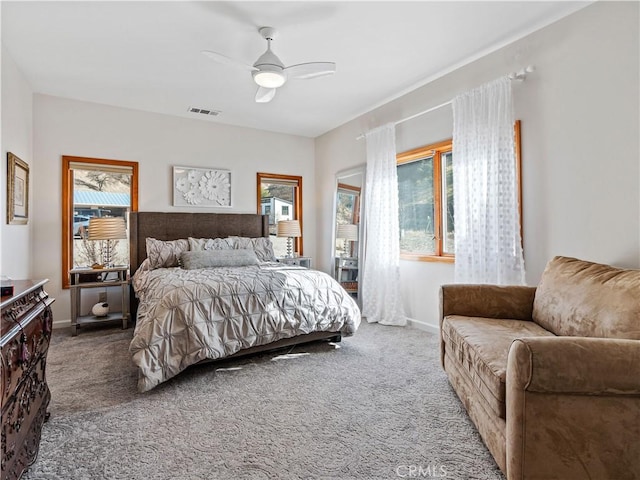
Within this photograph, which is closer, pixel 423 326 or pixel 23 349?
pixel 23 349

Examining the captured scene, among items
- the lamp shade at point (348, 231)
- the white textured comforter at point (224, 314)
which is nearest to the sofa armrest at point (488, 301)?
the white textured comforter at point (224, 314)

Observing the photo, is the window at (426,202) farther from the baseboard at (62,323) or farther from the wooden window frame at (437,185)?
the baseboard at (62,323)

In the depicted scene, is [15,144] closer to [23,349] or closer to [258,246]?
[258,246]

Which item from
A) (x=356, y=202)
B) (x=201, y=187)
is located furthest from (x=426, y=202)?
(x=201, y=187)

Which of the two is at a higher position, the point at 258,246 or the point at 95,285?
the point at 258,246

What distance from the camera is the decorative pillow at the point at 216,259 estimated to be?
4.02 m

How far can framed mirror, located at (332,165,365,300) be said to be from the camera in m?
5.07

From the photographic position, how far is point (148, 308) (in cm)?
274

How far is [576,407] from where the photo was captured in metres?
1.36

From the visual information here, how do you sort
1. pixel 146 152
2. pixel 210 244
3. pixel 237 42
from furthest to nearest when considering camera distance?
pixel 146 152
pixel 210 244
pixel 237 42

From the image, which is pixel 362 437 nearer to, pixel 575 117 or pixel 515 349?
pixel 515 349

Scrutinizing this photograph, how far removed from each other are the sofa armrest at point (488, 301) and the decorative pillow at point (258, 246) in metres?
2.80

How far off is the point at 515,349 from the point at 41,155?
526 centimetres

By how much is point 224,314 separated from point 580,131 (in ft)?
10.3
